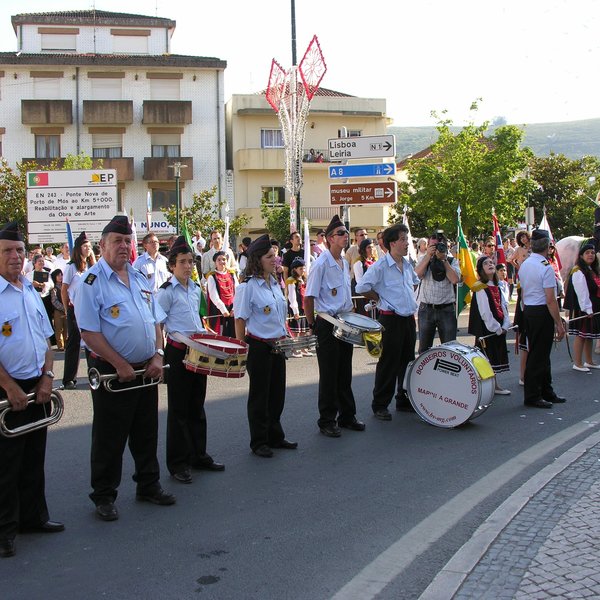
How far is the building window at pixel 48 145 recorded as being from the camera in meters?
49.2

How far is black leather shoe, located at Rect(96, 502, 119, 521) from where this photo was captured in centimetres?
573

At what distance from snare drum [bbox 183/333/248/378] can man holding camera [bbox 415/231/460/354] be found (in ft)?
11.9

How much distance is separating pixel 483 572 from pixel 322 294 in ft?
13.5

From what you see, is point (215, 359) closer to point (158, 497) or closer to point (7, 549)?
point (158, 497)

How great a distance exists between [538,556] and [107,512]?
113 inches

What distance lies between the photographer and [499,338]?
10430 mm

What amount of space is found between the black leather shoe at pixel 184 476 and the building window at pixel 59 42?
167 feet

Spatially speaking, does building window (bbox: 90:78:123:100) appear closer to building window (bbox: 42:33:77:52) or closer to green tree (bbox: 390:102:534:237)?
building window (bbox: 42:33:77:52)

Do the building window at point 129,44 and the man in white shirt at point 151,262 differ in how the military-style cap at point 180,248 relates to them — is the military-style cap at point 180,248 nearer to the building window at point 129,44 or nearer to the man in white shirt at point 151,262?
the man in white shirt at point 151,262

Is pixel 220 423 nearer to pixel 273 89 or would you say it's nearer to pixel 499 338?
pixel 499 338

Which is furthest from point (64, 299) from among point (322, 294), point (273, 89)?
point (273, 89)

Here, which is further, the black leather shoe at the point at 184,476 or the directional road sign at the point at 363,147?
the directional road sign at the point at 363,147

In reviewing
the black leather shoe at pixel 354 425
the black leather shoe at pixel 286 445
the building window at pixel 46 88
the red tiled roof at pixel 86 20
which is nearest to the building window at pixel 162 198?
the building window at pixel 46 88

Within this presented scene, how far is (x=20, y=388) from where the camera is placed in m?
5.20
